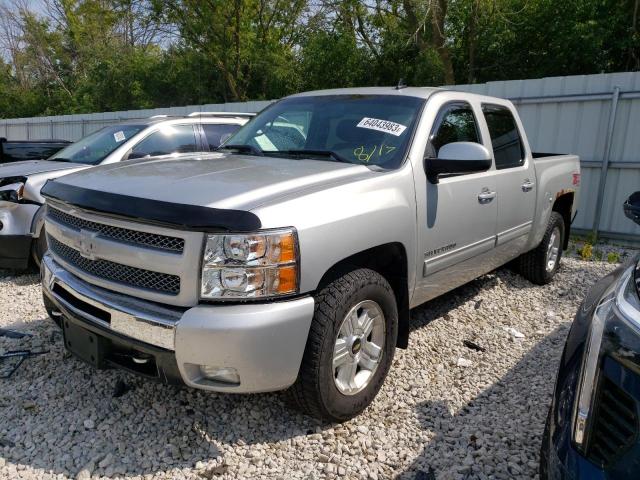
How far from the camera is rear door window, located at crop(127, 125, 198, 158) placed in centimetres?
555

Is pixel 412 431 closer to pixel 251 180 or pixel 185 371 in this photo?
pixel 185 371

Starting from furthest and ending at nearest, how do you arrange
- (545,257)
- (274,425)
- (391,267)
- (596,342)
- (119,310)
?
(545,257) → (391,267) → (274,425) → (119,310) → (596,342)

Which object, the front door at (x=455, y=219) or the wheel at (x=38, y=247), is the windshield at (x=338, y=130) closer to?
the front door at (x=455, y=219)

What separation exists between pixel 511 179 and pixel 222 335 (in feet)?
9.54

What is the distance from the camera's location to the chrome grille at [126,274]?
87.0 inches

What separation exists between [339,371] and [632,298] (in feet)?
4.60

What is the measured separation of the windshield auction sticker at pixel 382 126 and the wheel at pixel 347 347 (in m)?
1.01

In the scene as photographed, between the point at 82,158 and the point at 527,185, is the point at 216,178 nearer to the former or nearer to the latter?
the point at 527,185

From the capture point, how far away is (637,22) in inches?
523

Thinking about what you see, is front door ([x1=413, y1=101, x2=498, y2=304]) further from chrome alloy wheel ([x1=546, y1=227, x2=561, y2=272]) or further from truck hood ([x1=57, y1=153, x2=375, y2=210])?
chrome alloy wheel ([x1=546, y1=227, x2=561, y2=272])

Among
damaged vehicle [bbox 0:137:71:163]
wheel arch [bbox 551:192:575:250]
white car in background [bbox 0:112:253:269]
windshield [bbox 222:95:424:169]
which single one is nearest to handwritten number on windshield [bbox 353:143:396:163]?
windshield [bbox 222:95:424:169]

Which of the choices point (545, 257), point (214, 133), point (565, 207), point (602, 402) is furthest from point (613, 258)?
point (602, 402)

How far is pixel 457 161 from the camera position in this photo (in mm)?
2975

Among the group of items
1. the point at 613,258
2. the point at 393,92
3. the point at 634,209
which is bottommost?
the point at 613,258
